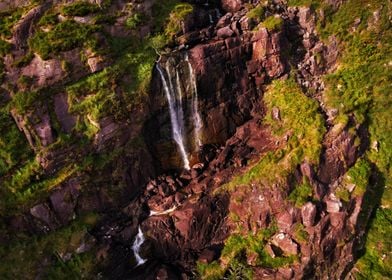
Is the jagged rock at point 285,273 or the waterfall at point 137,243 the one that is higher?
the waterfall at point 137,243

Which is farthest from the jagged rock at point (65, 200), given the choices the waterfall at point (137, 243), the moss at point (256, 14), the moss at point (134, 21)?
the moss at point (256, 14)

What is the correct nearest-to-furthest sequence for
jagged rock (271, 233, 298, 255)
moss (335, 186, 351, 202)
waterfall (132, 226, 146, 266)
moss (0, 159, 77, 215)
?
moss (0, 159, 77, 215), jagged rock (271, 233, 298, 255), waterfall (132, 226, 146, 266), moss (335, 186, 351, 202)

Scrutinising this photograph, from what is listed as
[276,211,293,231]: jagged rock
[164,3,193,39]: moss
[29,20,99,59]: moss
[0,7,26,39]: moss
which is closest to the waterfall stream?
[164,3,193,39]: moss

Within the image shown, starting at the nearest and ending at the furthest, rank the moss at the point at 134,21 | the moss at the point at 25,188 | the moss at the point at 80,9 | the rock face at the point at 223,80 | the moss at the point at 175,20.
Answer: the moss at the point at 25,188 → the moss at the point at 80,9 → the moss at the point at 134,21 → the rock face at the point at 223,80 → the moss at the point at 175,20

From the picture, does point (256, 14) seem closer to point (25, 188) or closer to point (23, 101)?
point (23, 101)

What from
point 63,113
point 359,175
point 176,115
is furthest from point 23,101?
point 359,175

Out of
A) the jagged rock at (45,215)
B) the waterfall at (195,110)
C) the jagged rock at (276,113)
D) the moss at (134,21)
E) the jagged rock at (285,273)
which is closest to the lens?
the jagged rock at (45,215)

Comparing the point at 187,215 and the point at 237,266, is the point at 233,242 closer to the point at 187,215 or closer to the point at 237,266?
the point at 237,266

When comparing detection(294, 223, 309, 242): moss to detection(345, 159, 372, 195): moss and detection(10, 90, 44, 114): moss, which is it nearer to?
detection(345, 159, 372, 195): moss

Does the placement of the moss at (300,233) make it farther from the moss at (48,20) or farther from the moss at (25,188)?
the moss at (48,20)
